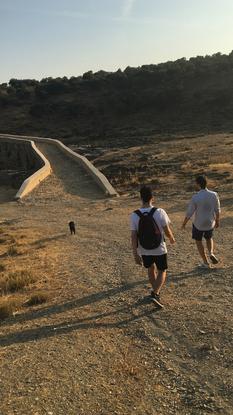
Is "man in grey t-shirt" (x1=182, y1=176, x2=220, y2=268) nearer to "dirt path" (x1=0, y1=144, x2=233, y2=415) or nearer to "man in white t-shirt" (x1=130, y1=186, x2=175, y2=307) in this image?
"dirt path" (x1=0, y1=144, x2=233, y2=415)

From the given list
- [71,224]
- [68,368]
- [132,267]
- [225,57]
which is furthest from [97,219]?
[225,57]

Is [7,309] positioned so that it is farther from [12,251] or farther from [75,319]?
[12,251]

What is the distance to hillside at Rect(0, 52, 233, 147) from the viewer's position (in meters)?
65.0

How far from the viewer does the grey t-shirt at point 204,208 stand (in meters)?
9.86

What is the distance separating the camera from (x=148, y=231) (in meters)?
7.89

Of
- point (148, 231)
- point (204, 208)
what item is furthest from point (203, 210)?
point (148, 231)

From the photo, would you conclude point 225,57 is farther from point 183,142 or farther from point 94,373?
point 94,373

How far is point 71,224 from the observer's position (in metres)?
16.3

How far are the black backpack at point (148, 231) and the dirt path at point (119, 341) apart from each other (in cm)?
105

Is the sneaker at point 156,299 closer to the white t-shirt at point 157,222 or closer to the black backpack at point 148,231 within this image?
the white t-shirt at point 157,222

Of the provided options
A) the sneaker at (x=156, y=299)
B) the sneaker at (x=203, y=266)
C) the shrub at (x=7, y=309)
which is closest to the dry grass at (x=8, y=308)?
the shrub at (x=7, y=309)

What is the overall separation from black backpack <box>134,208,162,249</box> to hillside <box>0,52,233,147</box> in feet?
151

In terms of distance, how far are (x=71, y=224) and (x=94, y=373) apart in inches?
396

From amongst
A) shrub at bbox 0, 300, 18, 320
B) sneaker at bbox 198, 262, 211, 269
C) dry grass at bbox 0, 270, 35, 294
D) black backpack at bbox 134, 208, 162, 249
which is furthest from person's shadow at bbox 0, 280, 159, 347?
sneaker at bbox 198, 262, 211, 269
